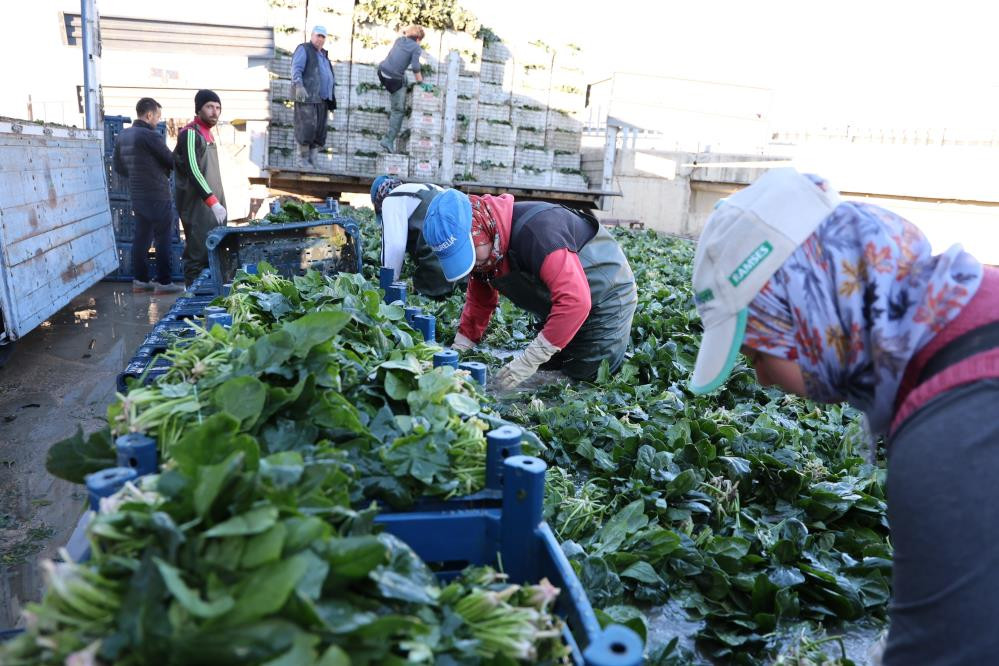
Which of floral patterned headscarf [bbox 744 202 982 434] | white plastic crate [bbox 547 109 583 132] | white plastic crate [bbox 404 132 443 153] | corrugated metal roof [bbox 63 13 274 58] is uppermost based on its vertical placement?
corrugated metal roof [bbox 63 13 274 58]

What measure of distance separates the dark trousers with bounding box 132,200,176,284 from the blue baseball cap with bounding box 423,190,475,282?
4729mm

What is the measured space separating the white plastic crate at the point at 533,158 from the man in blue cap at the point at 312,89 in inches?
130

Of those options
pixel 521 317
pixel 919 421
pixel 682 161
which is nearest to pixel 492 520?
pixel 919 421

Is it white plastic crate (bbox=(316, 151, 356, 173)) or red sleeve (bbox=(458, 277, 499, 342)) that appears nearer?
red sleeve (bbox=(458, 277, 499, 342))

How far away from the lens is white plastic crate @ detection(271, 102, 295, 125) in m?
10.5

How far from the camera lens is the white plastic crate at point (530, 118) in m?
11.8

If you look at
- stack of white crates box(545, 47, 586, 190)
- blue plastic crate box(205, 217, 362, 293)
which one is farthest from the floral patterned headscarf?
stack of white crates box(545, 47, 586, 190)

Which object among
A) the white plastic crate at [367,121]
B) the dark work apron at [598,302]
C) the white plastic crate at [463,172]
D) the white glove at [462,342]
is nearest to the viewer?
the dark work apron at [598,302]

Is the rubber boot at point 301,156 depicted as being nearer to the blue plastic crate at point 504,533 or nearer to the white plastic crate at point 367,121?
the white plastic crate at point 367,121

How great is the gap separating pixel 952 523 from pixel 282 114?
36.2 ft

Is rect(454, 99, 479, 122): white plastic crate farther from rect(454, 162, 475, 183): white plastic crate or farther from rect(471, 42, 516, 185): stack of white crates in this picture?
rect(454, 162, 475, 183): white plastic crate

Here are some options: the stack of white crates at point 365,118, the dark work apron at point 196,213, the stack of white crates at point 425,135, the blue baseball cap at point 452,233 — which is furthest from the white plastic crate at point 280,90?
the blue baseball cap at point 452,233

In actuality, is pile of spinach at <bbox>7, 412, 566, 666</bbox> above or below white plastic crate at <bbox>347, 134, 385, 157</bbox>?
below

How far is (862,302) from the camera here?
1.07 metres
